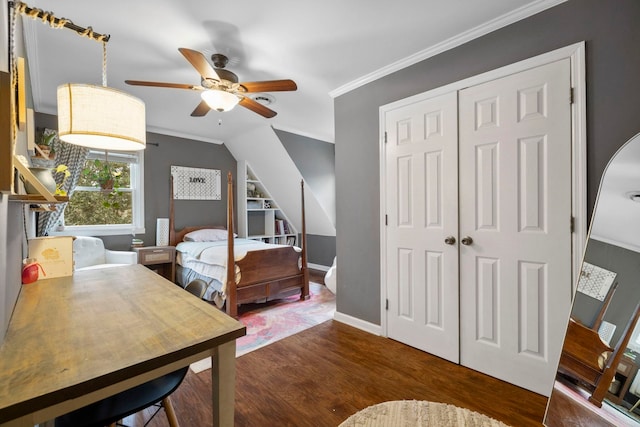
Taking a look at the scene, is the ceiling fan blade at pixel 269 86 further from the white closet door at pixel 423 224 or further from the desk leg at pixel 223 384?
the desk leg at pixel 223 384

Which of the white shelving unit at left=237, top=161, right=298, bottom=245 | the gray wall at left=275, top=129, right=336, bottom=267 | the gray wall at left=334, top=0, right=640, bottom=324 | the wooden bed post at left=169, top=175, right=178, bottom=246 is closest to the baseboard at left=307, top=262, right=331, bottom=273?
the gray wall at left=275, top=129, right=336, bottom=267

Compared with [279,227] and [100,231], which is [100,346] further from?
[279,227]

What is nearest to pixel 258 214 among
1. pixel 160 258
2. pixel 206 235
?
pixel 206 235

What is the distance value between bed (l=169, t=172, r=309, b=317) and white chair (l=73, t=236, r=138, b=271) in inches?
27.2

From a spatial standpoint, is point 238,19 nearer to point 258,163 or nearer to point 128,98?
point 128,98

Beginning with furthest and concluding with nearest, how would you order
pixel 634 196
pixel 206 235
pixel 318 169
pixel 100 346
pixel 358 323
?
pixel 318 169 < pixel 206 235 < pixel 358 323 < pixel 634 196 < pixel 100 346

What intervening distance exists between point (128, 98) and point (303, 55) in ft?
5.31

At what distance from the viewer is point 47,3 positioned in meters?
1.79

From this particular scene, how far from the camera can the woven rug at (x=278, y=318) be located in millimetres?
2537

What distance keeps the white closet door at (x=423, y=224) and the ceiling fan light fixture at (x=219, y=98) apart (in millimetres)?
1322

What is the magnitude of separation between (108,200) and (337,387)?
13.1 feet

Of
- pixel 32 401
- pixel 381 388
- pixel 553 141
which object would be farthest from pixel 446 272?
pixel 32 401

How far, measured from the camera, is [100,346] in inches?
31.0

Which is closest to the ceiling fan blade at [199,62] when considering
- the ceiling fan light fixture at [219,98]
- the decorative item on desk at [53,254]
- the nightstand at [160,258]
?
the ceiling fan light fixture at [219,98]
